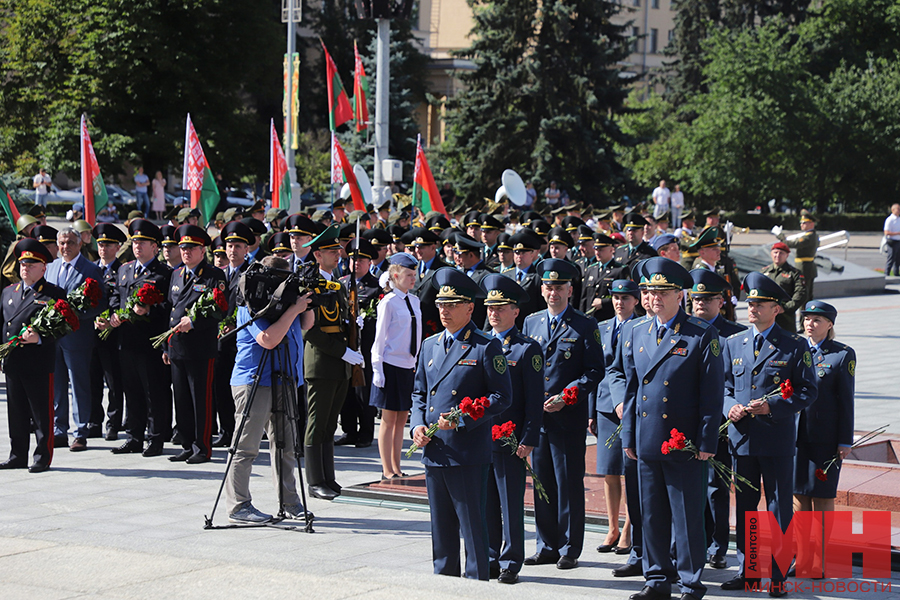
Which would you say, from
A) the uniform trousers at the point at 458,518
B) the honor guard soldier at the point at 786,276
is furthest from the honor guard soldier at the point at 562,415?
the honor guard soldier at the point at 786,276

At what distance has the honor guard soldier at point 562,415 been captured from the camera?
745cm

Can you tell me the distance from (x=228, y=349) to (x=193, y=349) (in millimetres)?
904

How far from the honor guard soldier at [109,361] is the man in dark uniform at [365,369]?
7.59ft

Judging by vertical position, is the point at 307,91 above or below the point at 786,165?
above

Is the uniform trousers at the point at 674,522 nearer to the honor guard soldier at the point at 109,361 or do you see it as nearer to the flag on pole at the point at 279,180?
the honor guard soldier at the point at 109,361

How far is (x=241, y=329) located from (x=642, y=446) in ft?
9.83

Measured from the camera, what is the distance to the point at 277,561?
6.86 meters

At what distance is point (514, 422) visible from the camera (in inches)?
281

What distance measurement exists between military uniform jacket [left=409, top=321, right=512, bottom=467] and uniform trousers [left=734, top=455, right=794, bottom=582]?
1.59m

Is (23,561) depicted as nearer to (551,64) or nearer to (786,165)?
(551,64)

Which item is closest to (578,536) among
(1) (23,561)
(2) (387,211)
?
(1) (23,561)

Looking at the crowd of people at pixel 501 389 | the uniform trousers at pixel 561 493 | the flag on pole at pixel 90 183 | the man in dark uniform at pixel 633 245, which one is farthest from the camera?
the flag on pole at pixel 90 183

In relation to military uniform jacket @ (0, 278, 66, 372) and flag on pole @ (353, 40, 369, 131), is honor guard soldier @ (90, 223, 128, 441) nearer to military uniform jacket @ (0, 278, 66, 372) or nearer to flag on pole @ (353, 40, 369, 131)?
military uniform jacket @ (0, 278, 66, 372)

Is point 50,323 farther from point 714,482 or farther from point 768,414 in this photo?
point 768,414
